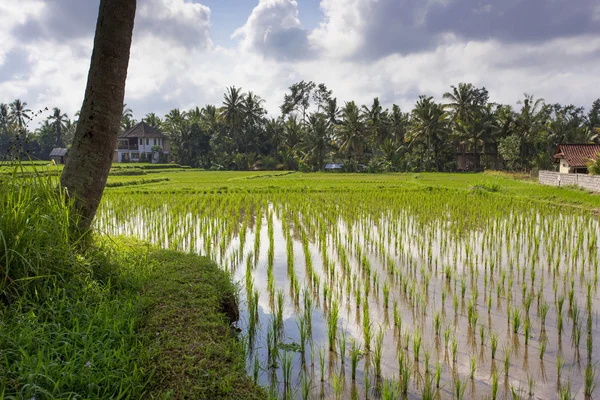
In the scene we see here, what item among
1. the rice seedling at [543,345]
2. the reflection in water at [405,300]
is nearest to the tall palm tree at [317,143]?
the reflection in water at [405,300]

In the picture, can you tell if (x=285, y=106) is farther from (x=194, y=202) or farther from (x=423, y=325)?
(x=423, y=325)

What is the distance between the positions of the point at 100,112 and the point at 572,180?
18.5 metres

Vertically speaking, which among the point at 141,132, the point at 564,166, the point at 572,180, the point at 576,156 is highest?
the point at 141,132

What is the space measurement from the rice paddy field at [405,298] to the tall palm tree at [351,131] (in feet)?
91.7

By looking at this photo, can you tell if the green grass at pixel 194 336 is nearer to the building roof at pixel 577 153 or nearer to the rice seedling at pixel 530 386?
the rice seedling at pixel 530 386

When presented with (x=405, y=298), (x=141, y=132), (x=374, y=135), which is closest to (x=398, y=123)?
(x=374, y=135)

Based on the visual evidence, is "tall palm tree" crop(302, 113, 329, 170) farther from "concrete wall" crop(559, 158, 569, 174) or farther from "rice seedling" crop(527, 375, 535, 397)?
"rice seedling" crop(527, 375, 535, 397)

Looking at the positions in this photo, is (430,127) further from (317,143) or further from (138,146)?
(138,146)

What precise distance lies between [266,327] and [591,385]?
8.24 feet

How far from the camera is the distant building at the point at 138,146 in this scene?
1767 inches

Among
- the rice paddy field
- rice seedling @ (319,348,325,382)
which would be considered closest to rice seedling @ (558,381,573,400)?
the rice paddy field

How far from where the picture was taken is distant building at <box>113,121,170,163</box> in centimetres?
4488

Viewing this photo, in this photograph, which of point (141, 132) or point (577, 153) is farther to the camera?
point (141, 132)

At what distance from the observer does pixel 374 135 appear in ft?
139
